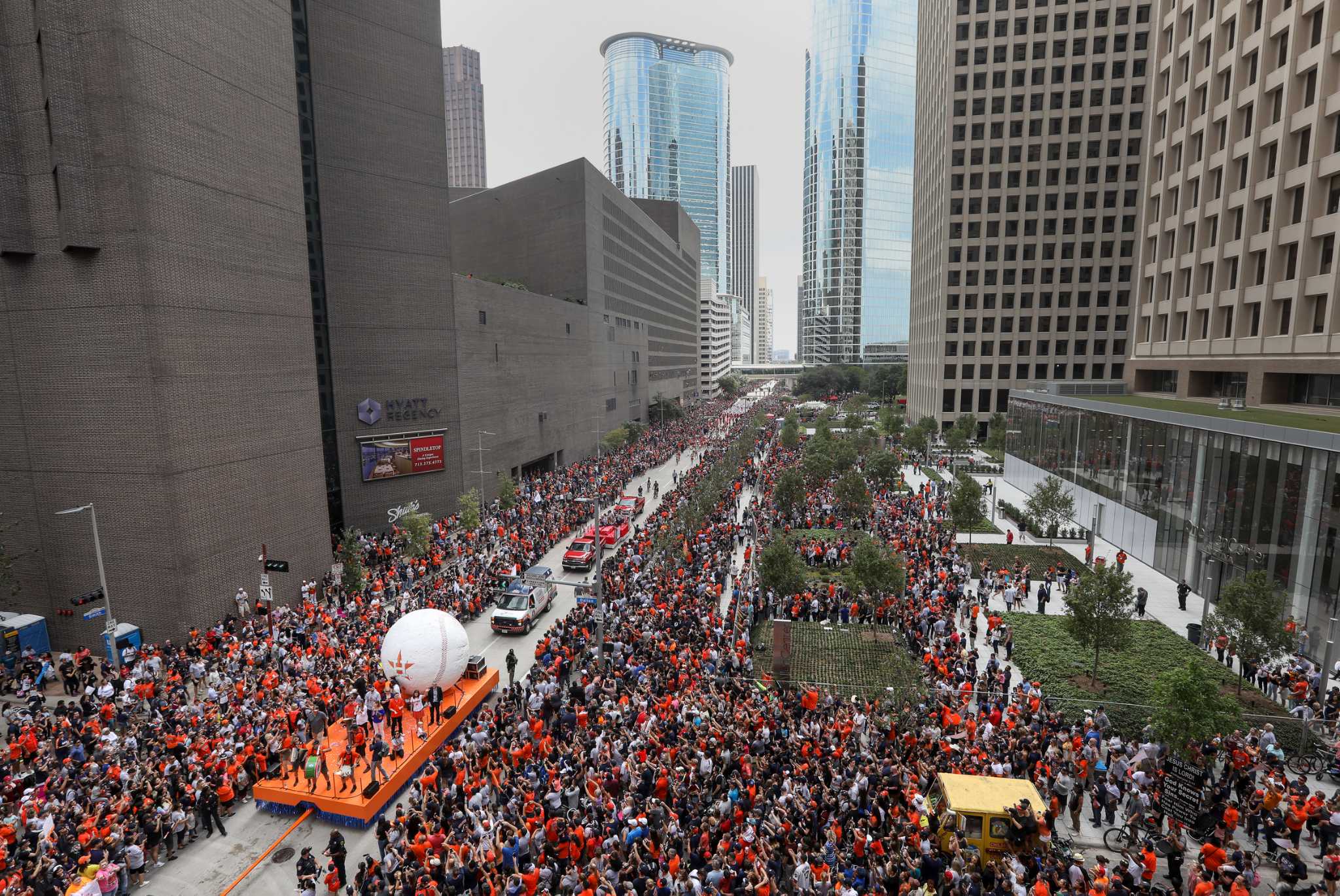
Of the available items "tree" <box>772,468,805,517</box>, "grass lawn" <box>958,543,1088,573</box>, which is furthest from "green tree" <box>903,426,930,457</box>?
"tree" <box>772,468,805,517</box>

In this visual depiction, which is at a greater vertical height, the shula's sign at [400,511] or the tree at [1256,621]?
the tree at [1256,621]

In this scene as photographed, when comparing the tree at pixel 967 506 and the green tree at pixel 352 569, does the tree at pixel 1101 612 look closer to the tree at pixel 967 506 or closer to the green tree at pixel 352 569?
the tree at pixel 967 506

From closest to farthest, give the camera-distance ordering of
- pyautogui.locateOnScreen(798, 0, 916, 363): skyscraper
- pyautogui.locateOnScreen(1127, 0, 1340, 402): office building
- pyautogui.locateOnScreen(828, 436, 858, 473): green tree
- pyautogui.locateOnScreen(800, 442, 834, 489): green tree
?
pyautogui.locateOnScreen(1127, 0, 1340, 402): office building
pyautogui.locateOnScreen(800, 442, 834, 489): green tree
pyautogui.locateOnScreen(828, 436, 858, 473): green tree
pyautogui.locateOnScreen(798, 0, 916, 363): skyscraper

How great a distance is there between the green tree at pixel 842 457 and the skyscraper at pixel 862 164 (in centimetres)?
12342

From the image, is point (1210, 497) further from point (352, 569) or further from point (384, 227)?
point (384, 227)

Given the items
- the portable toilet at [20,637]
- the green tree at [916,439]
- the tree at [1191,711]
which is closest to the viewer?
the tree at [1191,711]

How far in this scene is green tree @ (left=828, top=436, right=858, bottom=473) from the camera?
4672cm

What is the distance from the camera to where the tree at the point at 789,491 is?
1526 inches

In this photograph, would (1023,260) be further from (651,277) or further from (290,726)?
(290,726)

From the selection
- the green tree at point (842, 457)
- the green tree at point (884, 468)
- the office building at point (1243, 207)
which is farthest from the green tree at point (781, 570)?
the office building at point (1243, 207)

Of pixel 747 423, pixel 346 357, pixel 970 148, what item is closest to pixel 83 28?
pixel 346 357

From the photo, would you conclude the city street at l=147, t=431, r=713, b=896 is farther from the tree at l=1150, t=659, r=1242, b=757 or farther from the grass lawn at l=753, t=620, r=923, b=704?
the tree at l=1150, t=659, r=1242, b=757

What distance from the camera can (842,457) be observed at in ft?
155

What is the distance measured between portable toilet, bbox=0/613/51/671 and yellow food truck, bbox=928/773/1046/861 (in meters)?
27.9
